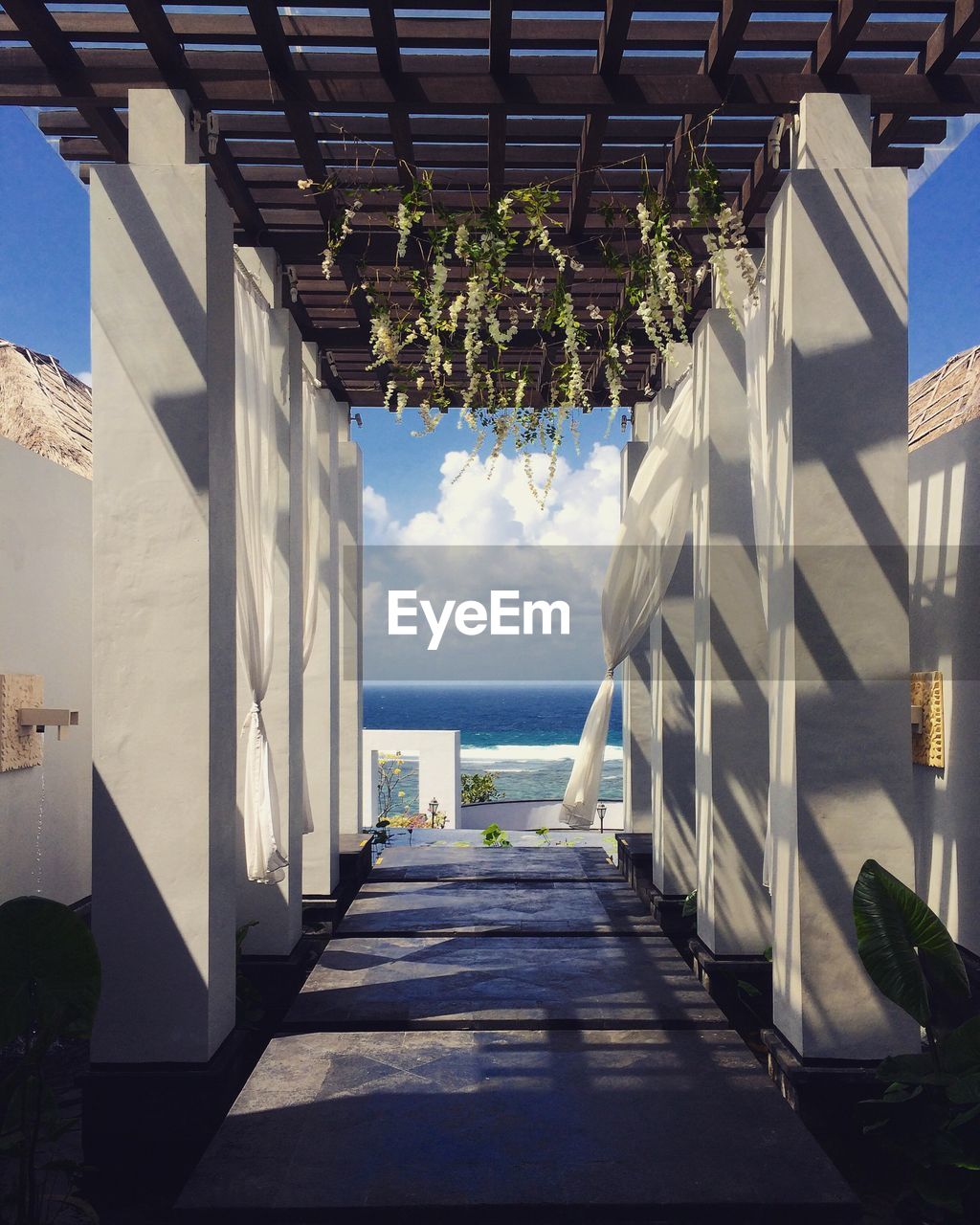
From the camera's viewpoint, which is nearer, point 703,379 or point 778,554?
point 778,554

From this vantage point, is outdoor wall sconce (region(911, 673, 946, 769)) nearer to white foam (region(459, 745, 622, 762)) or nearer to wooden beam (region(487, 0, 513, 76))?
wooden beam (region(487, 0, 513, 76))

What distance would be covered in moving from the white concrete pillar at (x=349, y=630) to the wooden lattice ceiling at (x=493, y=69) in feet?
12.3

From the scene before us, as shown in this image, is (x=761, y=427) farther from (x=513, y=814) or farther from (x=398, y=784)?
(x=398, y=784)

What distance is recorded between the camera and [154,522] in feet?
11.2

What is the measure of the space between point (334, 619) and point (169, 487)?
3.17m

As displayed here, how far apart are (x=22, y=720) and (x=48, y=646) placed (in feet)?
1.95

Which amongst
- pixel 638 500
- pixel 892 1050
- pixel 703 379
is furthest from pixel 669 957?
pixel 703 379

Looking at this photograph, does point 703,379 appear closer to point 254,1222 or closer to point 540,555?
point 254,1222

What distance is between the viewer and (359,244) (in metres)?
4.43

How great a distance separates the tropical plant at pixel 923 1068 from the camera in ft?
9.24

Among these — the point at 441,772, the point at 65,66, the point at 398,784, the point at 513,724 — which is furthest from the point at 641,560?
the point at 513,724

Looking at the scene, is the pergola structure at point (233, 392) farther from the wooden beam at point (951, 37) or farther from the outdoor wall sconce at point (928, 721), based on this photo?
the outdoor wall sconce at point (928, 721)

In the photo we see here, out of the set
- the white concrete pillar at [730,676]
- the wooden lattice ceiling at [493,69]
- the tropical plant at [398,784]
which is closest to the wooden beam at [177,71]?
the wooden lattice ceiling at [493,69]

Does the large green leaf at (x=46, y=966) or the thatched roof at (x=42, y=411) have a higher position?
the thatched roof at (x=42, y=411)
